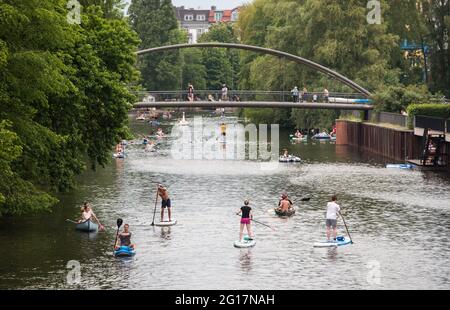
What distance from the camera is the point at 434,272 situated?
40125 mm

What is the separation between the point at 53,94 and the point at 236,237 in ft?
36.2

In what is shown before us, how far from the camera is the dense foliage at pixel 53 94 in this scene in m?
45.7

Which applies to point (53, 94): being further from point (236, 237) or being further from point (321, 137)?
point (321, 137)

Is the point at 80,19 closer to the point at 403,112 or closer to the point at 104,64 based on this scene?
the point at 104,64

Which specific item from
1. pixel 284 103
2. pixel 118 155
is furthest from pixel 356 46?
pixel 118 155

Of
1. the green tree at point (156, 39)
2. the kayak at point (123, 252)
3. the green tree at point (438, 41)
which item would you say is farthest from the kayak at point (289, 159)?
the green tree at point (156, 39)

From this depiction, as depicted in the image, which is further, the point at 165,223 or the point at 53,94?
the point at 53,94

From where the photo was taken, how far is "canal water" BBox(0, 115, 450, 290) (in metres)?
39.0

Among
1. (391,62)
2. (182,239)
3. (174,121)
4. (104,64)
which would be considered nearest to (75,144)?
(104,64)

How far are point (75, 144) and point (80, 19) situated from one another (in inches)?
254

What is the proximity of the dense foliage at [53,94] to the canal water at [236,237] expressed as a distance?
2.32 metres

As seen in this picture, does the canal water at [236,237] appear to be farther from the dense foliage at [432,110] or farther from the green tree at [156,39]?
the green tree at [156,39]

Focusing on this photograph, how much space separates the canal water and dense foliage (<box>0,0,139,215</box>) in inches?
91.5

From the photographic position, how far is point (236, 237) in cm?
4822
